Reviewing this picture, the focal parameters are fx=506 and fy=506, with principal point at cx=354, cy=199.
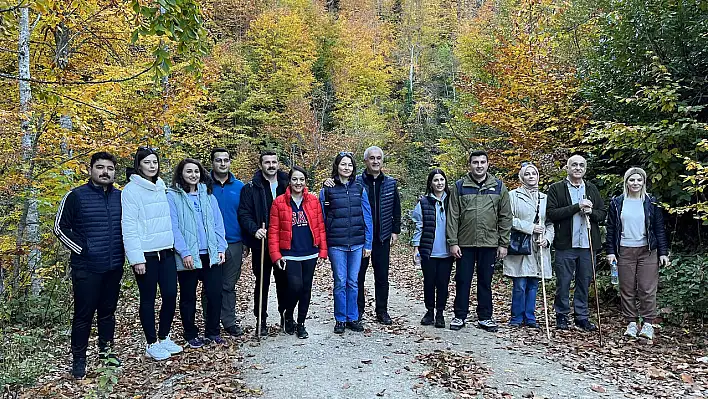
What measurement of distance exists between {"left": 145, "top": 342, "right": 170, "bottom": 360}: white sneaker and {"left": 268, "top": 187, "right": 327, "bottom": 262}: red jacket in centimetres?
141

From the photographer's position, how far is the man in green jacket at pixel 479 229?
6051 mm

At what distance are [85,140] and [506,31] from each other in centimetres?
1057

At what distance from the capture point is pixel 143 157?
4895 millimetres

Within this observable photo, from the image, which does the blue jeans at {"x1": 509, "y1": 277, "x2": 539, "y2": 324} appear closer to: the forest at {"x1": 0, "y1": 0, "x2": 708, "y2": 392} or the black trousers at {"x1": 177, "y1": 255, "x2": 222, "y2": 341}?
the forest at {"x1": 0, "y1": 0, "x2": 708, "y2": 392}

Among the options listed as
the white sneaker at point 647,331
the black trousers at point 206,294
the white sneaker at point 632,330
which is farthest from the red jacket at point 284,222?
the white sneaker at point 647,331

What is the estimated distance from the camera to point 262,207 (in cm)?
575

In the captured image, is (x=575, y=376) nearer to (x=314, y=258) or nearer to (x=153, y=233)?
(x=314, y=258)

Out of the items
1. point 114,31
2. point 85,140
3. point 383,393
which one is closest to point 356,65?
point 114,31

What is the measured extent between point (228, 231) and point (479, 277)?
3.07 m

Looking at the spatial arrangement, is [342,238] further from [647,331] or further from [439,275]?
[647,331]

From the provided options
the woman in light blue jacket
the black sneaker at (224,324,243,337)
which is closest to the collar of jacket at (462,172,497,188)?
the woman in light blue jacket

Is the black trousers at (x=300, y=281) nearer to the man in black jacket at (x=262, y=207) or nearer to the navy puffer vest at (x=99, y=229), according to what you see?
the man in black jacket at (x=262, y=207)

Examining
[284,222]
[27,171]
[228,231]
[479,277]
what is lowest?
[479,277]

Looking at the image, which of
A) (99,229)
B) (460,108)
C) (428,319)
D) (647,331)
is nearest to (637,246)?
(647,331)
